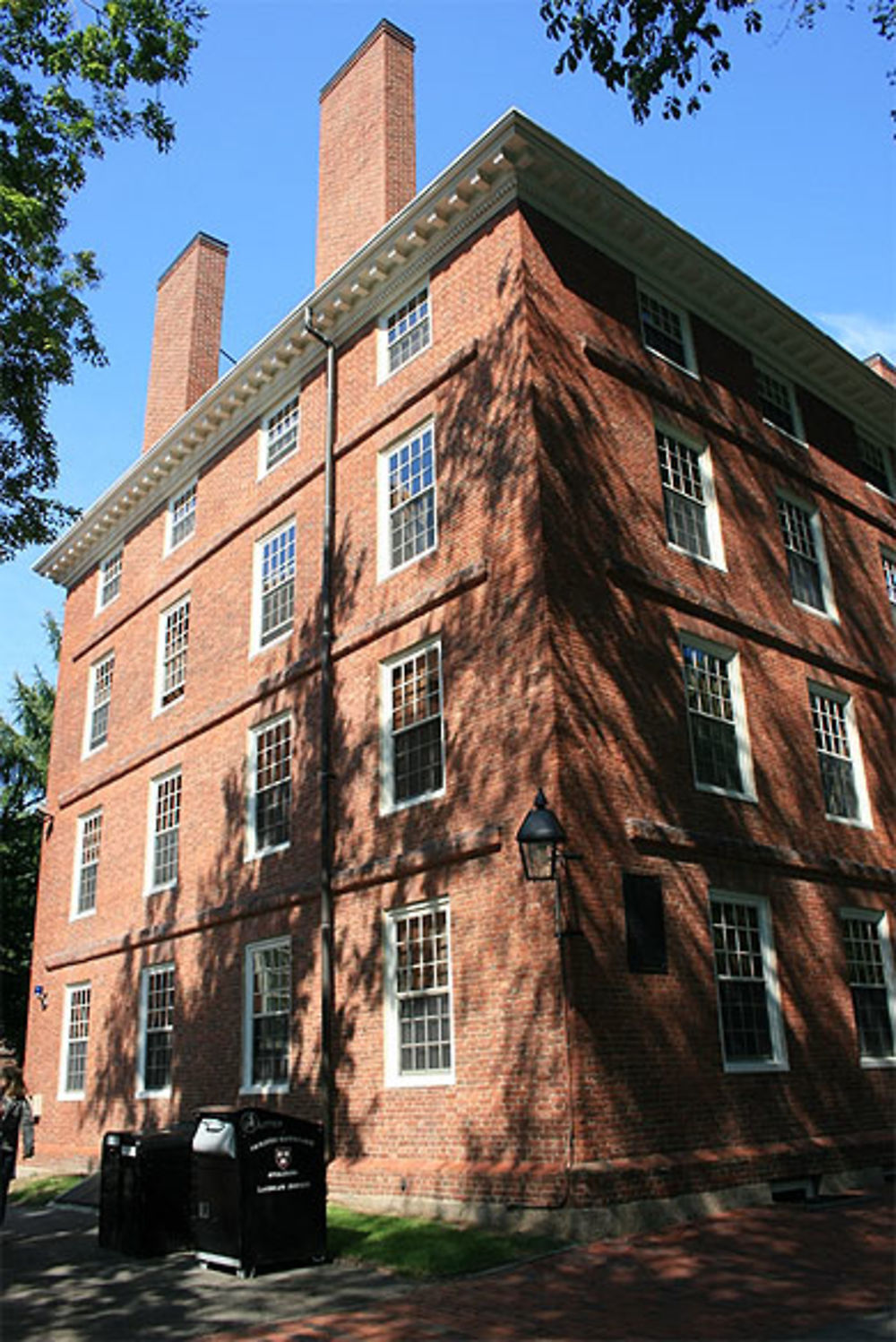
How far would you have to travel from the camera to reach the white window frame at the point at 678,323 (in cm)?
1602

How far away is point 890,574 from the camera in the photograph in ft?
64.3

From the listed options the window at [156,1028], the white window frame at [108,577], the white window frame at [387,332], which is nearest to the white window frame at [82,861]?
the window at [156,1028]

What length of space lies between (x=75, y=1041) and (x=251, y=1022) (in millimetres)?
6643

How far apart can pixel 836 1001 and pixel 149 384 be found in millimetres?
19696

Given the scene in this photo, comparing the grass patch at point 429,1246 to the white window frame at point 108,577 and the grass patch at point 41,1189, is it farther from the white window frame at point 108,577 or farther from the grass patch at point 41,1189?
the white window frame at point 108,577

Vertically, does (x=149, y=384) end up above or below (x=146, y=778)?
above

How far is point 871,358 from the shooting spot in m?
25.8

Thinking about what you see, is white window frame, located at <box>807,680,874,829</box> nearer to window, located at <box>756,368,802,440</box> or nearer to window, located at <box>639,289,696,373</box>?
window, located at <box>756,368,802,440</box>

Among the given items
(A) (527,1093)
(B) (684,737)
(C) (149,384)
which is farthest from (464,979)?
(C) (149,384)

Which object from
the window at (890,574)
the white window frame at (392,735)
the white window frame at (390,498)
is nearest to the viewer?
the white window frame at (392,735)

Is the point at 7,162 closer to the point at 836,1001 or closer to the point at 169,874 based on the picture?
the point at 169,874

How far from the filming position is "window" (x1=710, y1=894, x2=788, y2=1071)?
12.8 metres

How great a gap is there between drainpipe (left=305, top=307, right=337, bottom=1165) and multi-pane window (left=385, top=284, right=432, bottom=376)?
1228 millimetres

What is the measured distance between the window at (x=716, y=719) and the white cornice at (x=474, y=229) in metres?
5.84
